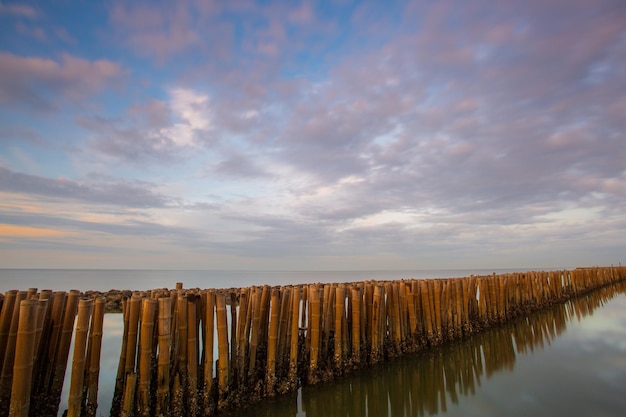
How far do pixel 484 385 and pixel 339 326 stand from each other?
3730 mm

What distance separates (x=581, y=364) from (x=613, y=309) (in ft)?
50.5

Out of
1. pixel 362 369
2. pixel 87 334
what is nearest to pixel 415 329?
pixel 362 369

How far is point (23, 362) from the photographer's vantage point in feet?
13.5

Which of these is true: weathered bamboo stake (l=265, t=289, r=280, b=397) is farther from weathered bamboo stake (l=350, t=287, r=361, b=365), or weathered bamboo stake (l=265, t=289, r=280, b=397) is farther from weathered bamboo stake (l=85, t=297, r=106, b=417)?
weathered bamboo stake (l=85, t=297, r=106, b=417)

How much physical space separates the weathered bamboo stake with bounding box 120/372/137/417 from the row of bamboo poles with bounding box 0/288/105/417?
0.38m

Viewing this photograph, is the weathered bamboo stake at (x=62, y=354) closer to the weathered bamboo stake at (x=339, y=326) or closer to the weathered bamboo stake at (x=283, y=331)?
the weathered bamboo stake at (x=283, y=331)

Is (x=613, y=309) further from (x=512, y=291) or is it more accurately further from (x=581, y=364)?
(x=581, y=364)

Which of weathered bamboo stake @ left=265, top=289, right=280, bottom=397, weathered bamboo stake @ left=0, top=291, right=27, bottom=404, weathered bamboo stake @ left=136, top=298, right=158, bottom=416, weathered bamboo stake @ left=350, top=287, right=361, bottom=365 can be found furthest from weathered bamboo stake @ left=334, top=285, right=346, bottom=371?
weathered bamboo stake @ left=0, top=291, right=27, bottom=404

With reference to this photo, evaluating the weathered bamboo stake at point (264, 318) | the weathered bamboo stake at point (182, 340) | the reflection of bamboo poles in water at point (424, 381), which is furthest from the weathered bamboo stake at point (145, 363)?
the reflection of bamboo poles in water at point (424, 381)

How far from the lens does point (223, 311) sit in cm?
582

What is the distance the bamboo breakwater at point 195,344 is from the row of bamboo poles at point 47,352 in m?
0.01

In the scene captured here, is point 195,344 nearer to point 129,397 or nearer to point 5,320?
point 129,397

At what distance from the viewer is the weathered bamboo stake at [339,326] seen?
736 centimetres

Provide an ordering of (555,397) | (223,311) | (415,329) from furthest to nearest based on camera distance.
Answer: (415,329), (555,397), (223,311)
